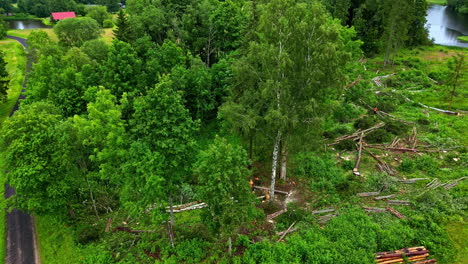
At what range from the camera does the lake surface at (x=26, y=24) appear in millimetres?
97062

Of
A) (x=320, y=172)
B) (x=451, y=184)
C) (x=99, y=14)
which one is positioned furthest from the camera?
(x=99, y=14)

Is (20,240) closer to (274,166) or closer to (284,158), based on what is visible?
(274,166)

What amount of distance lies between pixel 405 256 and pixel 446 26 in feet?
307

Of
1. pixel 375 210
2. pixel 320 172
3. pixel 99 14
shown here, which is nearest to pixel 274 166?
pixel 320 172

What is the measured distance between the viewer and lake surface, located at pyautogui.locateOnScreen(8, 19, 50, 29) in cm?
9706

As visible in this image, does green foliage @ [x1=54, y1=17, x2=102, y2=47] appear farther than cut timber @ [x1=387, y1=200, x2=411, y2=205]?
Yes

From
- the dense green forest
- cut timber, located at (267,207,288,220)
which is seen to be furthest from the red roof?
cut timber, located at (267,207,288,220)

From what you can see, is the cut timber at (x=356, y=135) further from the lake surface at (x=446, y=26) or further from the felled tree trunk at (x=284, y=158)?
the lake surface at (x=446, y=26)

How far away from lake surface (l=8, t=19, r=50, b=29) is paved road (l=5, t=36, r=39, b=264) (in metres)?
95.0

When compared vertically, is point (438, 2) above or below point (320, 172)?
above

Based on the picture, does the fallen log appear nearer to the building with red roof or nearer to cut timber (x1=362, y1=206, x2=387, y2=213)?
cut timber (x1=362, y1=206, x2=387, y2=213)

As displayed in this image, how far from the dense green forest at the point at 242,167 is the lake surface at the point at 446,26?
53151 mm

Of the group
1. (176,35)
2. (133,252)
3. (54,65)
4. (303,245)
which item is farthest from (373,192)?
(54,65)

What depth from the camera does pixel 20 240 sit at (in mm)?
21781
